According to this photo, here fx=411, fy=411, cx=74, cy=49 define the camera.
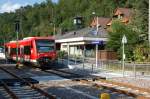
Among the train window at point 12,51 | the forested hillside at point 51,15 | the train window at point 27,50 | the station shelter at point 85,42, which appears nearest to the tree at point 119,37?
the train window at point 27,50

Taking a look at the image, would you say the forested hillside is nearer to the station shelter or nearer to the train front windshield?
the station shelter

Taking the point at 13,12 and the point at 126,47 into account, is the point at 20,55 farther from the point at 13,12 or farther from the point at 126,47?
the point at 13,12

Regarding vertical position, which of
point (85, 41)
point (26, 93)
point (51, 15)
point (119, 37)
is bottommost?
point (26, 93)

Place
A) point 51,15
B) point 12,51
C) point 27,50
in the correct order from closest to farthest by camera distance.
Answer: point 27,50 → point 12,51 → point 51,15

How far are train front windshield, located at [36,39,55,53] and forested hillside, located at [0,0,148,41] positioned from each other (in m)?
42.6

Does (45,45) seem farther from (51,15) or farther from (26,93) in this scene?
(51,15)

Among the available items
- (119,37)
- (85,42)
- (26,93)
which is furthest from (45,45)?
→ (85,42)

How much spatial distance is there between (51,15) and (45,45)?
119417 millimetres

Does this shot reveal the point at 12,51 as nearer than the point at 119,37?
No

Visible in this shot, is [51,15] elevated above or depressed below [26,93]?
above

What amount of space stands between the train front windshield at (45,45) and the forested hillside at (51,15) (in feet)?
140

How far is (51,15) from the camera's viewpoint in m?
156

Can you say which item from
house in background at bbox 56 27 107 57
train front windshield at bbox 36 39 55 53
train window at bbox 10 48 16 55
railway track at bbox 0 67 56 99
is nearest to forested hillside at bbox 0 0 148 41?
house in background at bbox 56 27 107 57

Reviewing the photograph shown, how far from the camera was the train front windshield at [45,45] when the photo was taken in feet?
121
